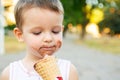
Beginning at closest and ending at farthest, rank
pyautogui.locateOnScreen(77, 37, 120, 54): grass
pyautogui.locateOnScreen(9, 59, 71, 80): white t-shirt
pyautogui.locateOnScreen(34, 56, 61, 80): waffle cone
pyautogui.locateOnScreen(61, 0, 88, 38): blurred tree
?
pyautogui.locateOnScreen(34, 56, 61, 80): waffle cone → pyautogui.locateOnScreen(9, 59, 71, 80): white t-shirt → pyautogui.locateOnScreen(61, 0, 88, 38): blurred tree → pyautogui.locateOnScreen(77, 37, 120, 54): grass

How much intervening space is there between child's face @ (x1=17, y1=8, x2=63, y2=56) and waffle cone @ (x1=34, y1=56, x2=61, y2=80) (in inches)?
5.8

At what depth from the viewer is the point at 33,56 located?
6.14ft

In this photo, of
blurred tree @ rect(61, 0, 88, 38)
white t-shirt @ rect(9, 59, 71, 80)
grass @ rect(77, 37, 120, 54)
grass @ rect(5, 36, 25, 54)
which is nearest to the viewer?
white t-shirt @ rect(9, 59, 71, 80)

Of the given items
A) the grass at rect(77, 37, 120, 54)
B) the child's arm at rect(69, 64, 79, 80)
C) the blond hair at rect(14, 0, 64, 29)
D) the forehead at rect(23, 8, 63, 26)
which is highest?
the blond hair at rect(14, 0, 64, 29)

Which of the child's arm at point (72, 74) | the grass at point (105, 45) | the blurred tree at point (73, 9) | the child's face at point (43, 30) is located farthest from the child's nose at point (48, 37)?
the grass at point (105, 45)

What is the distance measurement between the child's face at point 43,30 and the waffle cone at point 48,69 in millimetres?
146

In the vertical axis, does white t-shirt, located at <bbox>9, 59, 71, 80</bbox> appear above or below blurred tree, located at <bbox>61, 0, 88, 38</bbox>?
below

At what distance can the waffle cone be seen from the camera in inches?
60.4

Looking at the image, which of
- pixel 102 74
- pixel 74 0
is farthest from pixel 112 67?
pixel 74 0

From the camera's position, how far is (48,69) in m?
1.54

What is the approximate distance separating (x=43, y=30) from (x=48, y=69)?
0.86ft

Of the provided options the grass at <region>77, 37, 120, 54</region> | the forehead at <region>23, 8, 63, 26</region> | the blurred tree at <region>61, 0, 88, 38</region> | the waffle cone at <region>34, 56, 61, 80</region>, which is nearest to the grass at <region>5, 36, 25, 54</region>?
the grass at <region>77, 37, 120, 54</region>

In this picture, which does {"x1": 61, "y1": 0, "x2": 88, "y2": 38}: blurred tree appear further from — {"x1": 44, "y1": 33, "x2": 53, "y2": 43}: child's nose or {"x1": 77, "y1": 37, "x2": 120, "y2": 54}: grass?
{"x1": 77, "y1": 37, "x2": 120, "y2": 54}: grass

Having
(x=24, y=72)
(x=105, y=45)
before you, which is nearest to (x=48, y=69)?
(x=24, y=72)
